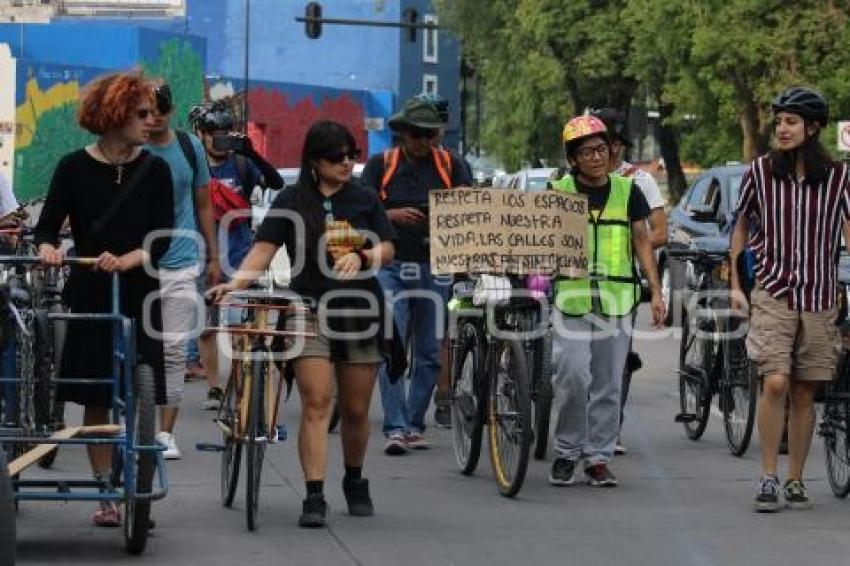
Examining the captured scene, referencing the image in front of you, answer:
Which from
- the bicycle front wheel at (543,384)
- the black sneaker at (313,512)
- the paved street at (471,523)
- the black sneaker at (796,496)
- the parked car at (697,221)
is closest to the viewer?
the paved street at (471,523)

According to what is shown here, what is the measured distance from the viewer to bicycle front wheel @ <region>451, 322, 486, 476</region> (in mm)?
10906

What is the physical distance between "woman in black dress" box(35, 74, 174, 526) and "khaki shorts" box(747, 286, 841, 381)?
2.70m

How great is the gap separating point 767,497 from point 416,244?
3.30m

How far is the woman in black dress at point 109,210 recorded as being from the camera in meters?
8.84

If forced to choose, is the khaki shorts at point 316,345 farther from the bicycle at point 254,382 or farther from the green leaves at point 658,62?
the green leaves at point 658,62

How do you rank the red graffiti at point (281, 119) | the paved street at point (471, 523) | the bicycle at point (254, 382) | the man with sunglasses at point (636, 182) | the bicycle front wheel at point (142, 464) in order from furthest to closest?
the red graffiti at point (281, 119) → the man with sunglasses at point (636, 182) → the bicycle at point (254, 382) → the paved street at point (471, 523) → the bicycle front wheel at point (142, 464)

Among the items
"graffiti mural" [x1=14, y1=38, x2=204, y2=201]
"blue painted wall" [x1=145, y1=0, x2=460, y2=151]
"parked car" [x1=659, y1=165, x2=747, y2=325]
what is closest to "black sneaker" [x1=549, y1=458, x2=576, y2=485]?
"parked car" [x1=659, y1=165, x2=747, y2=325]

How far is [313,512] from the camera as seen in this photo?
9.16 metres

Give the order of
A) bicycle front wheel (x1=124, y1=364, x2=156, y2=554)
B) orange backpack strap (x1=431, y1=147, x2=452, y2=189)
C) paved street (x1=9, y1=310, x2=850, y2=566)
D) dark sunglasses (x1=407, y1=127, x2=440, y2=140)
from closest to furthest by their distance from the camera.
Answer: bicycle front wheel (x1=124, y1=364, x2=156, y2=554)
paved street (x1=9, y1=310, x2=850, y2=566)
dark sunglasses (x1=407, y1=127, x2=440, y2=140)
orange backpack strap (x1=431, y1=147, x2=452, y2=189)

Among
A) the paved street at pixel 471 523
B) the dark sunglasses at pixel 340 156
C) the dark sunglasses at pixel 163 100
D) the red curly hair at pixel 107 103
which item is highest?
the dark sunglasses at pixel 163 100

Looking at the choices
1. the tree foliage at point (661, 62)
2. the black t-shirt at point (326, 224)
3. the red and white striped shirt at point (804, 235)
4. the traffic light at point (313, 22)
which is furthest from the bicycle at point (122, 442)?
the traffic light at point (313, 22)

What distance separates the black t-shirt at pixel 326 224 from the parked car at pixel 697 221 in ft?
35.8

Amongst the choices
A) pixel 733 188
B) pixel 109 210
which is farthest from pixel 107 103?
pixel 733 188

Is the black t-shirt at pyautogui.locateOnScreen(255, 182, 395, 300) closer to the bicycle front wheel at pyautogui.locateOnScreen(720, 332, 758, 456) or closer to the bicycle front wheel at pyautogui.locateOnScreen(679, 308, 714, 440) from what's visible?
the bicycle front wheel at pyautogui.locateOnScreen(720, 332, 758, 456)
